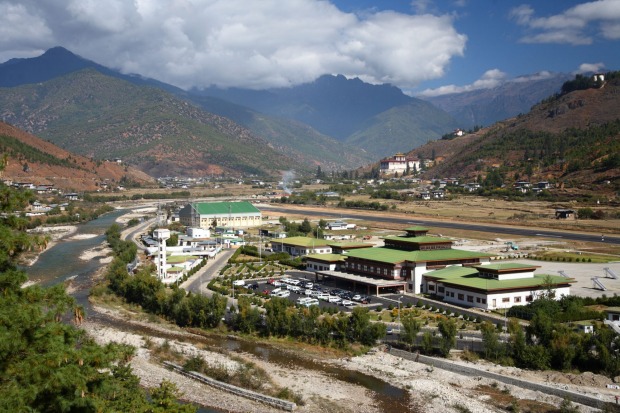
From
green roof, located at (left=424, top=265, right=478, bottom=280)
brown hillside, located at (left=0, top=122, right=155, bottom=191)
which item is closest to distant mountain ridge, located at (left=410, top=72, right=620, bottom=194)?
green roof, located at (left=424, top=265, right=478, bottom=280)

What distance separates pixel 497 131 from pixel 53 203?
122659 mm

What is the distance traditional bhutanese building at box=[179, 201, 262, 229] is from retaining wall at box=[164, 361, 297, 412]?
58954mm

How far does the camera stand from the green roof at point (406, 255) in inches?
1738

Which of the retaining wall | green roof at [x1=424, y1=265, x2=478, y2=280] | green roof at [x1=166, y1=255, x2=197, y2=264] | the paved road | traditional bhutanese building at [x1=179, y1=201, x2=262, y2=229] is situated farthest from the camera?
traditional bhutanese building at [x1=179, y1=201, x2=262, y2=229]

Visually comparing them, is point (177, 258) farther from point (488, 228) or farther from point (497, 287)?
point (488, 228)

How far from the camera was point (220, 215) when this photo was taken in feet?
290

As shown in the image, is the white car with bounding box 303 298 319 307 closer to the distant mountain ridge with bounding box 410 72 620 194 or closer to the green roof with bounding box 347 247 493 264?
the green roof with bounding box 347 247 493 264

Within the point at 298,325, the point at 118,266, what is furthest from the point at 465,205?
the point at 298,325

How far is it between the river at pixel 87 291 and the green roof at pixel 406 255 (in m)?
15.2

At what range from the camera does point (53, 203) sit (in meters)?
114

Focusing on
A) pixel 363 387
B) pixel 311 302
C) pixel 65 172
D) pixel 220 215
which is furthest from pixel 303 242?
pixel 65 172

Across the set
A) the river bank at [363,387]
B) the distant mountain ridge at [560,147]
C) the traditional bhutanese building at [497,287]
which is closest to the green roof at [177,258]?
the river bank at [363,387]

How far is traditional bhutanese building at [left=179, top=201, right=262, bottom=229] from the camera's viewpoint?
8744 centimetres

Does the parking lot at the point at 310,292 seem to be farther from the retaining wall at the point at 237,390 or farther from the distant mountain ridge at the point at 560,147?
the distant mountain ridge at the point at 560,147
